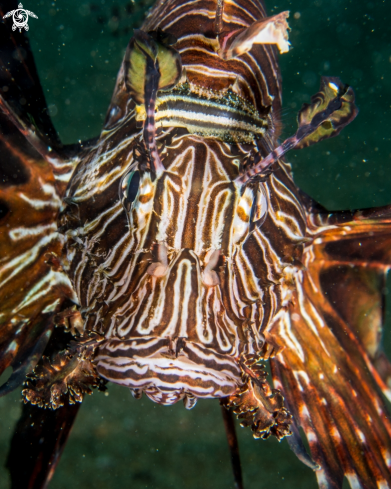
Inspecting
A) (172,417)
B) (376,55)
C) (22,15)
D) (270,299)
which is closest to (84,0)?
(376,55)

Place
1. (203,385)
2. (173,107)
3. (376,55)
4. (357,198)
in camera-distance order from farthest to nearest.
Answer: (376,55) → (357,198) → (173,107) → (203,385)

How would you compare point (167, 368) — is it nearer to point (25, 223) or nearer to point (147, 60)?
point (147, 60)

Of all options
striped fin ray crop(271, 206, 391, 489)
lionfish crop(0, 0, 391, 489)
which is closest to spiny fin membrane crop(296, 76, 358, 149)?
lionfish crop(0, 0, 391, 489)

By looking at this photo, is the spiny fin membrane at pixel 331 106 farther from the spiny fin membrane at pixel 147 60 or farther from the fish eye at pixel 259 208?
the spiny fin membrane at pixel 147 60

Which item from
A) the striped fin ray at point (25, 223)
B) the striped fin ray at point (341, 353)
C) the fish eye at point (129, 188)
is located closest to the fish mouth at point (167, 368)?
the fish eye at point (129, 188)

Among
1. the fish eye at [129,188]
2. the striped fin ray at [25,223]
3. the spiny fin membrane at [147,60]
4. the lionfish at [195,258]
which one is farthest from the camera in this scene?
the striped fin ray at [25,223]

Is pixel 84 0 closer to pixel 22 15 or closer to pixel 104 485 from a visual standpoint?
pixel 22 15

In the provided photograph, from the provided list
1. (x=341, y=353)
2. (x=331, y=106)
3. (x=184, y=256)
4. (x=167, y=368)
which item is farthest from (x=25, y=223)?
(x=341, y=353)
